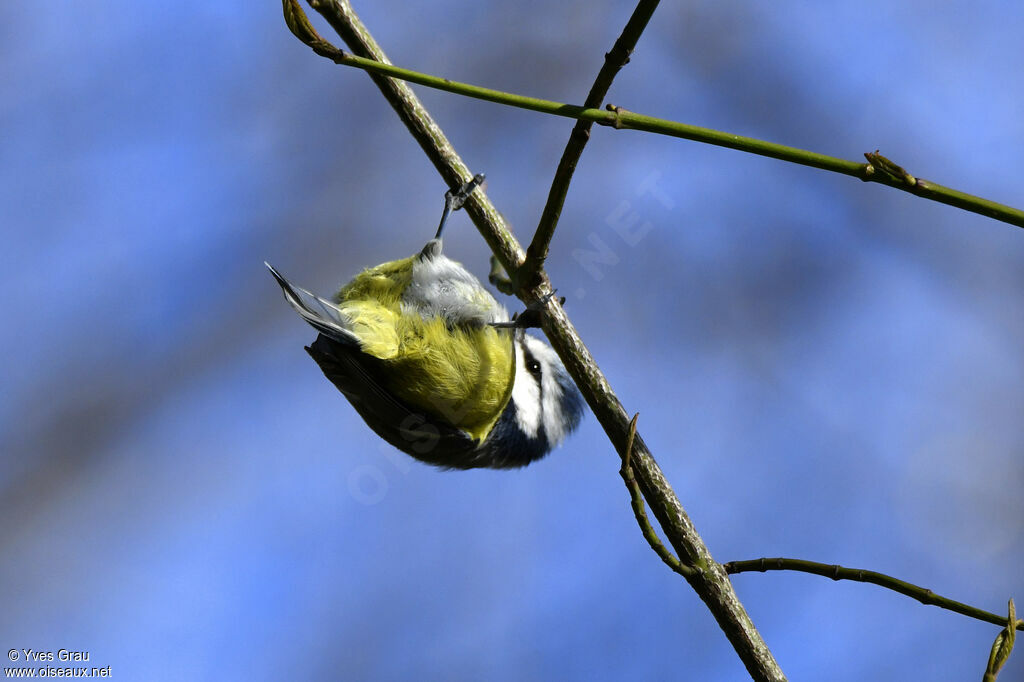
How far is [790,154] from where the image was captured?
1.21 meters

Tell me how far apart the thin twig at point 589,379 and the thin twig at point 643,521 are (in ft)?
0.22

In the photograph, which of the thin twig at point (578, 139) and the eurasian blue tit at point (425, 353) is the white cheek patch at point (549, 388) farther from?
the thin twig at point (578, 139)

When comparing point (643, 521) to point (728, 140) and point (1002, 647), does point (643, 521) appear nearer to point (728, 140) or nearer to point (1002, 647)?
point (1002, 647)

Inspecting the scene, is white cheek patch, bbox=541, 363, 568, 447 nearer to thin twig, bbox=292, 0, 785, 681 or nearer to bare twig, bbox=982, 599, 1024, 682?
thin twig, bbox=292, 0, 785, 681

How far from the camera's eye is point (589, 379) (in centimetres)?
206

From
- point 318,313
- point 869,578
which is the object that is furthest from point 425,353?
point 869,578

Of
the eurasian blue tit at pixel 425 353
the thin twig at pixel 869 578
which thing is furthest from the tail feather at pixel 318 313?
the thin twig at pixel 869 578

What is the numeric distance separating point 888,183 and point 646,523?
850 mm

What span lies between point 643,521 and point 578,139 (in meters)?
0.80

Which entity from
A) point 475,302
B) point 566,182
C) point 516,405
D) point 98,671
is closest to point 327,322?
point 475,302

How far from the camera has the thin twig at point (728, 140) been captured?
3.84ft

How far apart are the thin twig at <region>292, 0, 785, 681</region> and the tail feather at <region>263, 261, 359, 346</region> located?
1.83 ft

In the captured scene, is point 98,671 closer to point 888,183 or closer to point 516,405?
point 516,405

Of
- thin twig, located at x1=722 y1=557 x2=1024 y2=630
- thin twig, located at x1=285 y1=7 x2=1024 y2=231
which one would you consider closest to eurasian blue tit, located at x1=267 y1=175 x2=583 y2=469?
thin twig, located at x1=722 y1=557 x2=1024 y2=630
